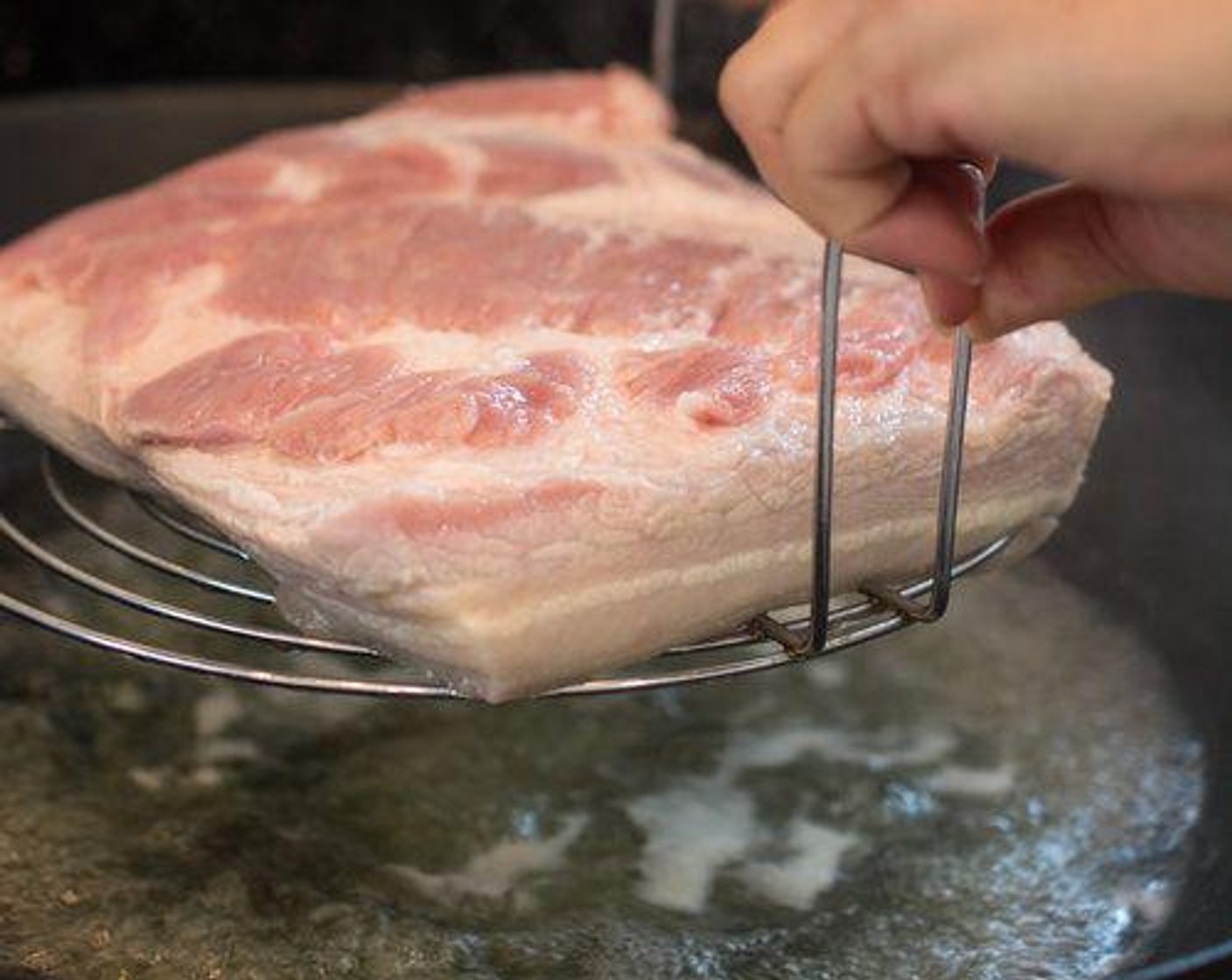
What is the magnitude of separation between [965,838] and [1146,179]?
0.78 meters

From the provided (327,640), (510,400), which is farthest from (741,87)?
(327,640)

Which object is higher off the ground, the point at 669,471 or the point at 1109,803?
the point at 669,471

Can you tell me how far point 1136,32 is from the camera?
0.63 meters

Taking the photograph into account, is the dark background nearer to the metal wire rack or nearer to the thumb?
the metal wire rack

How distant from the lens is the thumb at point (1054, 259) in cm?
82

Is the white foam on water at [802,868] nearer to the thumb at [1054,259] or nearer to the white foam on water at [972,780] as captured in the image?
the white foam on water at [972,780]

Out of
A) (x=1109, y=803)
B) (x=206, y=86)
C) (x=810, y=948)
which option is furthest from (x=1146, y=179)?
(x=206, y=86)

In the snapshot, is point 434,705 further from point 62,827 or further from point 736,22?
point 736,22

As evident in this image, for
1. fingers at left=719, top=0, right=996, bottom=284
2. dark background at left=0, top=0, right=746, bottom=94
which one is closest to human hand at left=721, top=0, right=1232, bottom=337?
fingers at left=719, top=0, right=996, bottom=284

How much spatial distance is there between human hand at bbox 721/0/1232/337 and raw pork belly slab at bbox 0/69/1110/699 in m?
0.21

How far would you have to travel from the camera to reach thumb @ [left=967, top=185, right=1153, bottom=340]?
82 centimetres

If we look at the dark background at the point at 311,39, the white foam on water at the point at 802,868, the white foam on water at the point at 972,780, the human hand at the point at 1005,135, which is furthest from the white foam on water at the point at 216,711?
the dark background at the point at 311,39

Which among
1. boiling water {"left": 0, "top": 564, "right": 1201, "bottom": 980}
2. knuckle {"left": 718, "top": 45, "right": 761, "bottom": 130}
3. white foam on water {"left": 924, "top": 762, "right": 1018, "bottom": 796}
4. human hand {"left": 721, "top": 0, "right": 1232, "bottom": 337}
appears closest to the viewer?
human hand {"left": 721, "top": 0, "right": 1232, "bottom": 337}

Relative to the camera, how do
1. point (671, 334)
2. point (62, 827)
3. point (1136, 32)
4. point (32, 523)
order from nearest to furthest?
1. point (1136, 32)
2. point (671, 334)
3. point (62, 827)
4. point (32, 523)
